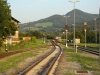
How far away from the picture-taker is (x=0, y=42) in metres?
52.3

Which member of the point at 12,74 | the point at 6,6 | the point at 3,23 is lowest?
the point at 12,74

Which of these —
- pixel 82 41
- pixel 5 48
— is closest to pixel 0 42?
pixel 5 48

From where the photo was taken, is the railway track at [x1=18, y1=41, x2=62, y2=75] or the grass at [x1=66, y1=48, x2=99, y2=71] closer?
the railway track at [x1=18, y1=41, x2=62, y2=75]

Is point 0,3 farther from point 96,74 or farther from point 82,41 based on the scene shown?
point 82,41

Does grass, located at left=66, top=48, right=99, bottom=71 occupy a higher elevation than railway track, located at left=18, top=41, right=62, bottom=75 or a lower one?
lower

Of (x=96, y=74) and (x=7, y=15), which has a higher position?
(x=7, y=15)

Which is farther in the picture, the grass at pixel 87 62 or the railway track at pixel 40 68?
the grass at pixel 87 62

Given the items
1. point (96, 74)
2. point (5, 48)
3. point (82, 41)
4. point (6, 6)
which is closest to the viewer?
point (96, 74)

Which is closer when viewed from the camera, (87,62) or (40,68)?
(40,68)

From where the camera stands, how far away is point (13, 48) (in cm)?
5744

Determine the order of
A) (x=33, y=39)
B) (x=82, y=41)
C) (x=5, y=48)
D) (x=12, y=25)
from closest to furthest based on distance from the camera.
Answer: (x=5, y=48) < (x=12, y=25) < (x=33, y=39) < (x=82, y=41)

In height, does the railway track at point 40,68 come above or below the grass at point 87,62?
above

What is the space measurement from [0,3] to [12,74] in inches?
1386

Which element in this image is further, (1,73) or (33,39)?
(33,39)
